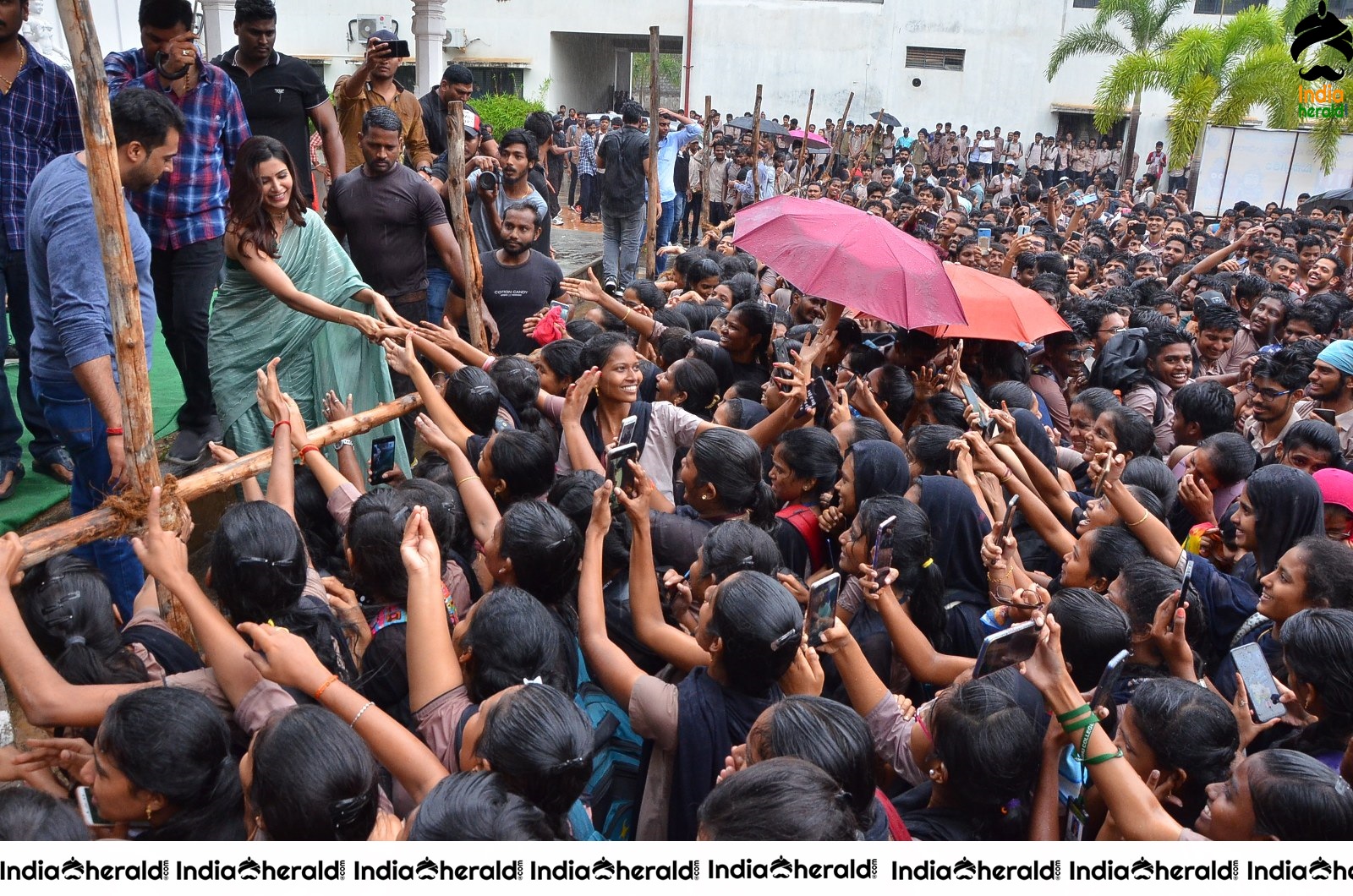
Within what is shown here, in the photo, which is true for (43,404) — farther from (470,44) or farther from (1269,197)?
(470,44)

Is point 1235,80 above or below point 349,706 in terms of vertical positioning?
above

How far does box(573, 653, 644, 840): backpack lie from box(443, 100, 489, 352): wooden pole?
9.80 feet

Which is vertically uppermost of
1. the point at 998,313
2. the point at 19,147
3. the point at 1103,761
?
the point at 19,147

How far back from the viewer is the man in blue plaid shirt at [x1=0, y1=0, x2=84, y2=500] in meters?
4.37

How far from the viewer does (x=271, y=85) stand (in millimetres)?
5953

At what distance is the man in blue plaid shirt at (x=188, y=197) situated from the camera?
468cm

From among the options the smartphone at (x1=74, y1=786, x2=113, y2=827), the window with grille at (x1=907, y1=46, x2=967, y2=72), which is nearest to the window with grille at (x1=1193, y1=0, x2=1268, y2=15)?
the window with grille at (x1=907, y1=46, x2=967, y2=72)

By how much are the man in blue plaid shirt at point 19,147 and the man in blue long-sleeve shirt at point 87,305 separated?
2.31 ft

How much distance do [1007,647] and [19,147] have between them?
436cm

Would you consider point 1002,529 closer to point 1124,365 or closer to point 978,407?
point 978,407

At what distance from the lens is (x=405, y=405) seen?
14.2 ft

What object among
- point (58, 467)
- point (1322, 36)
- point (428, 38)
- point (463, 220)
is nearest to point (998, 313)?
point (463, 220)

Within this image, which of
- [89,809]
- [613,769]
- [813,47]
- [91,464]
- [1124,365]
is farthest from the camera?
[813,47]
